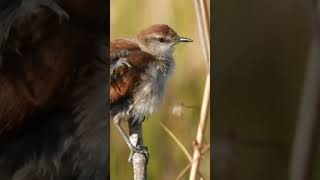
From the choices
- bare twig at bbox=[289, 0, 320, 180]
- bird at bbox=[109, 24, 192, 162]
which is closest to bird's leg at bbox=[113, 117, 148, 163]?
bird at bbox=[109, 24, 192, 162]

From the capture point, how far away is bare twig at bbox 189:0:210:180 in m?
1.86

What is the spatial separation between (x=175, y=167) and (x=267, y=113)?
403 millimetres

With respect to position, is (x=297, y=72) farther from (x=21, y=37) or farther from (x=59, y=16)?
(x=21, y=37)

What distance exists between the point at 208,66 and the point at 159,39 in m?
0.21

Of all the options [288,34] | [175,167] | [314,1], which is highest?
[314,1]

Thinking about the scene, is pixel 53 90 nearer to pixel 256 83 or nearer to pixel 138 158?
pixel 138 158

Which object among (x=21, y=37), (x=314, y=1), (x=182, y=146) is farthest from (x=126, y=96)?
(x=314, y=1)

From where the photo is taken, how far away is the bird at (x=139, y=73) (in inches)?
73.9

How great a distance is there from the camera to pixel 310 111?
1797 millimetres

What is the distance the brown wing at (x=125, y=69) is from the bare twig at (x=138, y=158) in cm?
13

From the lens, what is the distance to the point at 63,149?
1.85 metres

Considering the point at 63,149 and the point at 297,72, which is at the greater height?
the point at 297,72

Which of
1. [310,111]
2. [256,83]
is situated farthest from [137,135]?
[310,111]

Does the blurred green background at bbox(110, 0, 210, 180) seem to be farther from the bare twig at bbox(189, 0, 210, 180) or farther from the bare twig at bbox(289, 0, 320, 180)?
the bare twig at bbox(289, 0, 320, 180)
